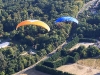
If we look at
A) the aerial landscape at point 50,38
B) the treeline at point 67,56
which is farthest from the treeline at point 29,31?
the treeline at point 67,56

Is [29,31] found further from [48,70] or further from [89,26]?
[48,70]

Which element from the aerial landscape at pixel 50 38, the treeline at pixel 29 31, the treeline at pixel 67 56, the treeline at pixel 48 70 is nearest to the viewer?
the treeline at pixel 48 70

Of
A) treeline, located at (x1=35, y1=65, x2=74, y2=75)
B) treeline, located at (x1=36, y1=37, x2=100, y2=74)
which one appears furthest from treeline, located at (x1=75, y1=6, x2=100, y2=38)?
treeline, located at (x1=35, y1=65, x2=74, y2=75)

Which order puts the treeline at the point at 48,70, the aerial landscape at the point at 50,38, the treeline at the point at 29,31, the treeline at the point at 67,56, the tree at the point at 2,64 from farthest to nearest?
the treeline at the point at 29,31 → the treeline at the point at 67,56 → the aerial landscape at the point at 50,38 → the tree at the point at 2,64 → the treeline at the point at 48,70

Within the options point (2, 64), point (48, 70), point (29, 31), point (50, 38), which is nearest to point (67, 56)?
point (48, 70)

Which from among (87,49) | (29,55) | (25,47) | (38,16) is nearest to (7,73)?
(29,55)

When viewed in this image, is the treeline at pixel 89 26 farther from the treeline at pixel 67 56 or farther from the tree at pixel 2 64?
the tree at pixel 2 64

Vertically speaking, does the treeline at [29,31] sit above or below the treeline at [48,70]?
above

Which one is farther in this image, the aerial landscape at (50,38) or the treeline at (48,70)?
the aerial landscape at (50,38)

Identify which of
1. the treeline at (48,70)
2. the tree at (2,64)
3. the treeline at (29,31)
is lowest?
the treeline at (48,70)
